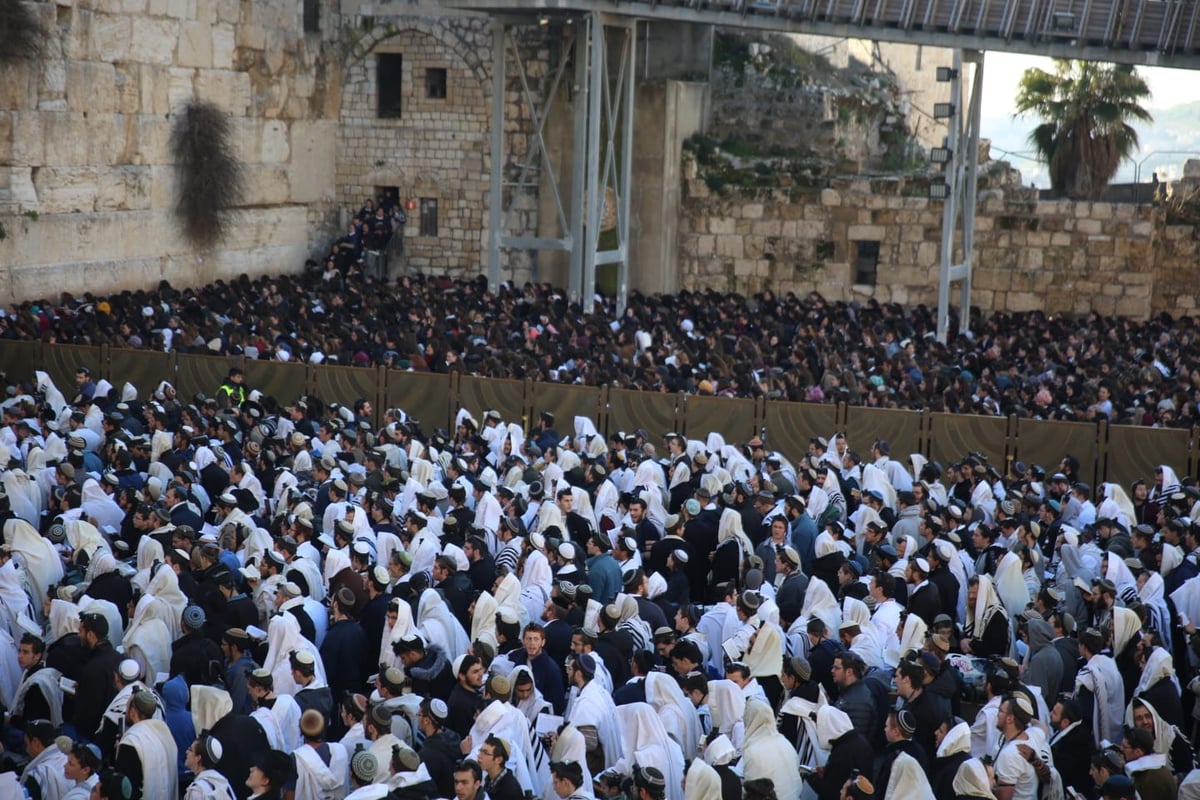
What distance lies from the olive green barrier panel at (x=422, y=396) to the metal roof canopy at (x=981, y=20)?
6.96m

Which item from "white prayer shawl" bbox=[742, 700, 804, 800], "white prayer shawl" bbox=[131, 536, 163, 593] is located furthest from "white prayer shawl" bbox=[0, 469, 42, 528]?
"white prayer shawl" bbox=[742, 700, 804, 800]

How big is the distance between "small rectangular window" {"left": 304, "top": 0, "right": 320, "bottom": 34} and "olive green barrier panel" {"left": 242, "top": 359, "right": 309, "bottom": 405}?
36.6 ft

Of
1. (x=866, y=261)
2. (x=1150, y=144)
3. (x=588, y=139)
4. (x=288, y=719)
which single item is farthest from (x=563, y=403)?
(x=1150, y=144)

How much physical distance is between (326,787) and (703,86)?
2093 cm

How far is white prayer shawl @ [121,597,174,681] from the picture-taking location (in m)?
8.81

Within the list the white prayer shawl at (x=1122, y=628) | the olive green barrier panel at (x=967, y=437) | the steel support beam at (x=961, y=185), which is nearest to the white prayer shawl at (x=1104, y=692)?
the white prayer shawl at (x=1122, y=628)

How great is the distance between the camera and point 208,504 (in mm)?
12680

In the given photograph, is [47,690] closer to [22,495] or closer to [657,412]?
[22,495]

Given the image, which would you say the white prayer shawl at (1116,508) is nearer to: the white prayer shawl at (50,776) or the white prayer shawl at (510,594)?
the white prayer shawl at (510,594)

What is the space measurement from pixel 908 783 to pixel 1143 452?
8947 millimetres

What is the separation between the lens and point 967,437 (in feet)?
51.0

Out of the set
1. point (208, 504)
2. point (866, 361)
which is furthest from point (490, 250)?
point (208, 504)

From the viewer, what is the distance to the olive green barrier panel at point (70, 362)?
57.3 feet

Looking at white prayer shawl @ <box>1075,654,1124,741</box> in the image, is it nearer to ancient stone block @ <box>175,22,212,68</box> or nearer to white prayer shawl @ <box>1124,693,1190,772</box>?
white prayer shawl @ <box>1124,693,1190,772</box>
